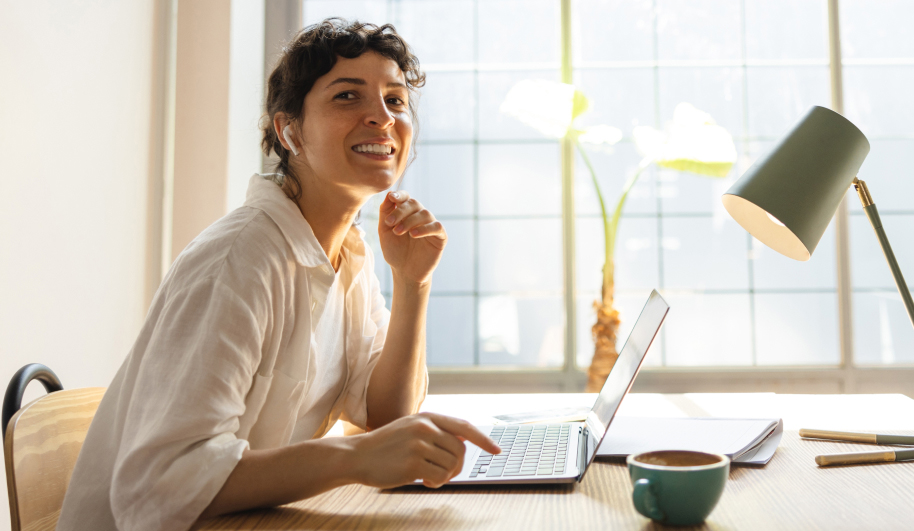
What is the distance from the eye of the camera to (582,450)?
947 millimetres

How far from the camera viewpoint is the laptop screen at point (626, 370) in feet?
2.76

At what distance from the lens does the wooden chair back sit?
90cm

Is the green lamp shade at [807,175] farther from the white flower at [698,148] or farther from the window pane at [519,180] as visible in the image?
the window pane at [519,180]

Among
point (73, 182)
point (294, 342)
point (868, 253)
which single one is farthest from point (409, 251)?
point (868, 253)

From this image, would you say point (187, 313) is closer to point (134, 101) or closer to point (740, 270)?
point (134, 101)

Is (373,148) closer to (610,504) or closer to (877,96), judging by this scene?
(610,504)

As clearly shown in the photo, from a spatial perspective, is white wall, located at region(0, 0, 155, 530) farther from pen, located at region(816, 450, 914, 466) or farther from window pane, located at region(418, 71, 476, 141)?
pen, located at region(816, 450, 914, 466)

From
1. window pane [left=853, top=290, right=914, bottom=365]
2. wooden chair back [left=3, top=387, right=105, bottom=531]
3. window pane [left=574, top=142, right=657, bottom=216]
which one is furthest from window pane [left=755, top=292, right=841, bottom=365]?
wooden chair back [left=3, top=387, right=105, bottom=531]

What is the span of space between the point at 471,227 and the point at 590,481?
2378 millimetres

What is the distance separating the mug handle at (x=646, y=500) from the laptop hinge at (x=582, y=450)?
172 mm

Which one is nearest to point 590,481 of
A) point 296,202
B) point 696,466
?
point 696,466

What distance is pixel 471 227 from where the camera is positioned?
3.16m

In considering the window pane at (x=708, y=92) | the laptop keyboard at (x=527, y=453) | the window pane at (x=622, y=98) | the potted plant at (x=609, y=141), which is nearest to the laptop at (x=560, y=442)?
the laptop keyboard at (x=527, y=453)

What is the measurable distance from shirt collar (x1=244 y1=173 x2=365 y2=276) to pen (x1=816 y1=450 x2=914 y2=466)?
76 centimetres
